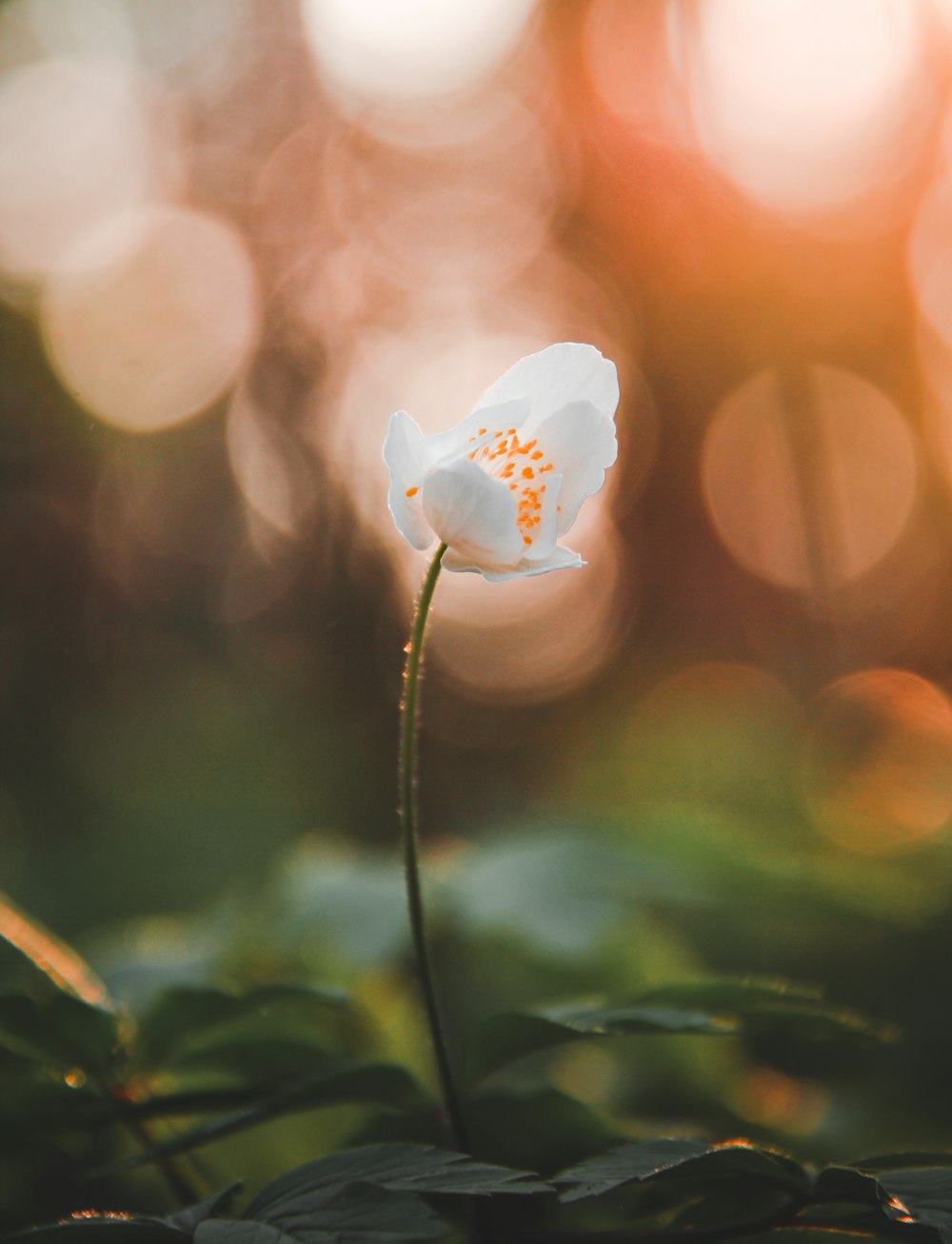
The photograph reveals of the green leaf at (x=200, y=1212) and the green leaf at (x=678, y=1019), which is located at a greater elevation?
A: the green leaf at (x=678, y=1019)

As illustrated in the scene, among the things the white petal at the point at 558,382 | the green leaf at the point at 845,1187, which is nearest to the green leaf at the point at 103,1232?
the green leaf at the point at 845,1187

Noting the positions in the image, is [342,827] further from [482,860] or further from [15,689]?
[482,860]

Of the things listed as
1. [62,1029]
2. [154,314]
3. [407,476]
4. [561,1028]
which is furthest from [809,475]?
[62,1029]

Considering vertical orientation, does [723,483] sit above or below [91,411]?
above

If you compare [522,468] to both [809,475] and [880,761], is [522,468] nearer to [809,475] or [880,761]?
[880,761]

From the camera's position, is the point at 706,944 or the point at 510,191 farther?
→ the point at 510,191

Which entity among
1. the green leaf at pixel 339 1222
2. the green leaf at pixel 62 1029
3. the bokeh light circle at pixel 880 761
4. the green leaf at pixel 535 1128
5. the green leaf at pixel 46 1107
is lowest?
the green leaf at pixel 339 1222

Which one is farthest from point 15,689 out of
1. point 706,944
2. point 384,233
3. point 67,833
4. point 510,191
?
point 706,944

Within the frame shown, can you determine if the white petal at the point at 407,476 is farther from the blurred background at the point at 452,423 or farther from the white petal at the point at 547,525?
the blurred background at the point at 452,423
